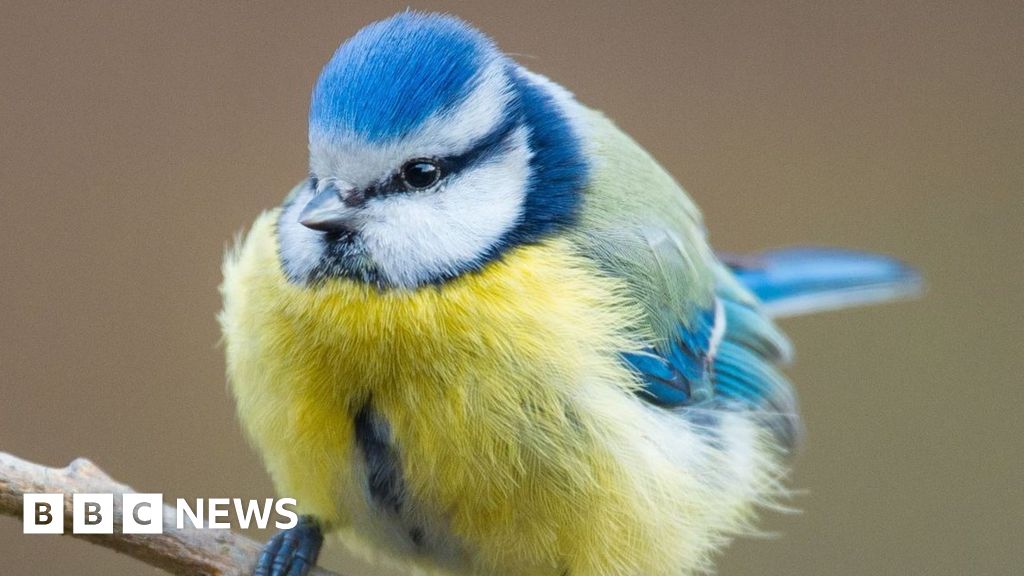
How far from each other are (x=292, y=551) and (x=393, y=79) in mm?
685

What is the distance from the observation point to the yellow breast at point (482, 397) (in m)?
1.63

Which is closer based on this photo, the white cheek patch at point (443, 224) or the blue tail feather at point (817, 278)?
the white cheek patch at point (443, 224)

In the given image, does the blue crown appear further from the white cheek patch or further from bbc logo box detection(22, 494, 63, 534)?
bbc logo box detection(22, 494, 63, 534)

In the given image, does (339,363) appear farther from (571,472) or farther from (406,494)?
(571,472)

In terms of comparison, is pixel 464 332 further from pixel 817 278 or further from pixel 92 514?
pixel 817 278

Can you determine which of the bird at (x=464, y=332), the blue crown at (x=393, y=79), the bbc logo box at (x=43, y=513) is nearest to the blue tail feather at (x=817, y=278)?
the bird at (x=464, y=332)

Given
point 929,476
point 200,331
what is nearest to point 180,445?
point 200,331

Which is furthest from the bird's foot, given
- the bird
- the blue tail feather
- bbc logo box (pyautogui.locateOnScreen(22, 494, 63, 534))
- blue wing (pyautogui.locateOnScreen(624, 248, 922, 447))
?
the blue tail feather

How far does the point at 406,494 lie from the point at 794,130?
2.27m

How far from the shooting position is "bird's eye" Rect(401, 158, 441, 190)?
158 centimetres

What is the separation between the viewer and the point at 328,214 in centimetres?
155

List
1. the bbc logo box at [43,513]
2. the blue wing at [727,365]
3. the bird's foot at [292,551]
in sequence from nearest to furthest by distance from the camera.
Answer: the bbc logo box at [43,513]
the bird's foot at [292,551]
the blue wing at [727,365]

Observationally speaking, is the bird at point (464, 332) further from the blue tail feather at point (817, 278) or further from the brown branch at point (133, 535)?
the blue tail feather at point (817, 278)

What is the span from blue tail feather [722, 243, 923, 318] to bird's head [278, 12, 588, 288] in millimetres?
916
